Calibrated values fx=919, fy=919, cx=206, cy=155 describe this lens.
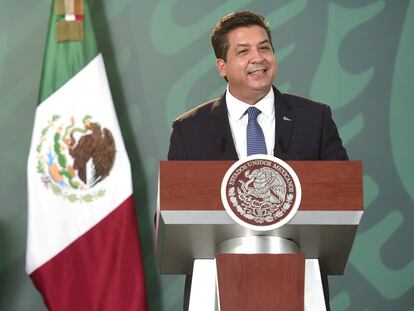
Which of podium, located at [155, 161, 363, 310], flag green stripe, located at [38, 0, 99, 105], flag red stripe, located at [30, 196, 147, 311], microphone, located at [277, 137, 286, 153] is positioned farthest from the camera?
flag green stripe, located at [38, 0, 99, 105]

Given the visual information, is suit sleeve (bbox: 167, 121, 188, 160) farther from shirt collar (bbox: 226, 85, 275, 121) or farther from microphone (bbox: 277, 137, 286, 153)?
microphone (bbox: 277, 137, 286, 153)

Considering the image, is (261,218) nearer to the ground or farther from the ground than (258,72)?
nearer to the ground

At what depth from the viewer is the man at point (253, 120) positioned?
121 inches

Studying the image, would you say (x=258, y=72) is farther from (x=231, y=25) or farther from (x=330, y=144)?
(x=330, y=144)

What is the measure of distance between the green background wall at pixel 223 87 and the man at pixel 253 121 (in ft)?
6.06

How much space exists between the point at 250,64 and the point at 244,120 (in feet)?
0.95

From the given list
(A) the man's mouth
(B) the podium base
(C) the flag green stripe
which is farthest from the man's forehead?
(C) the flag green stripe

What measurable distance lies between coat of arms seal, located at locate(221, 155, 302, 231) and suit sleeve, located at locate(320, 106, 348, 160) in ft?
2.25

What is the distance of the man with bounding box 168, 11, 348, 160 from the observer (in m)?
3.08

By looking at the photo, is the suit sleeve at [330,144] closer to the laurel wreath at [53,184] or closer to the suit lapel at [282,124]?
the suit lapel at [282,124]

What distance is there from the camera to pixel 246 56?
3.38 metres

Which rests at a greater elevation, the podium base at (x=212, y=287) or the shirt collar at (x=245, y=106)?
the shirt collar at (x=245, y=106)

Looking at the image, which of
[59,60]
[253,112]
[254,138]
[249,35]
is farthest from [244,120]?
[59,60]

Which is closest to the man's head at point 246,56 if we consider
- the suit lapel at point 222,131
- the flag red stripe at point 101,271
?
the suit lapel at point 222,131
